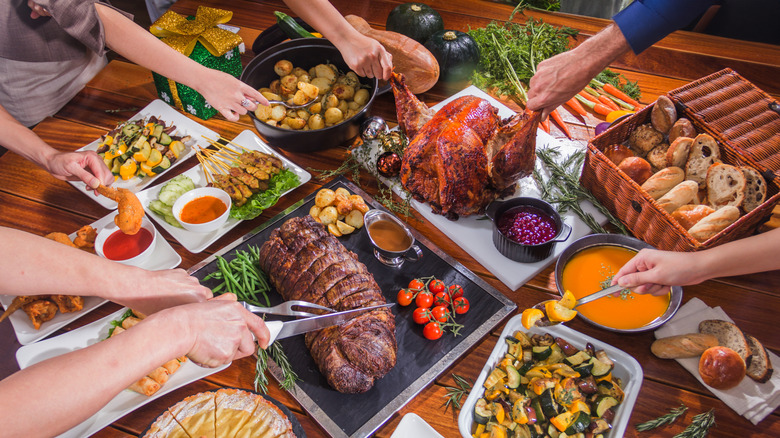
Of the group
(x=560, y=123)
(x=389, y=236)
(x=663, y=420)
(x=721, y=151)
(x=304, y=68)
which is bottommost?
(x=663, y=420)

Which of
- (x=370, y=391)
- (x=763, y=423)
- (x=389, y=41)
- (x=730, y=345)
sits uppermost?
(x=389, y=41)

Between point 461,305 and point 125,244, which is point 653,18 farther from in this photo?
point 125,244

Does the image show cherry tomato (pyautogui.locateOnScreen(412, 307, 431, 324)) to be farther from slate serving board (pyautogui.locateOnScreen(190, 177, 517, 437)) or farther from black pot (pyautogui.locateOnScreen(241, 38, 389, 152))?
black pot (pyautogui.locateOnScreen(241, 38, 389, 152))

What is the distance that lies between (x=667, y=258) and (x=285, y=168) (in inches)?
72.9

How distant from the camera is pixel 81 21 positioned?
7.93 feet

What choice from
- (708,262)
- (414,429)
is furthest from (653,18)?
(414,429)

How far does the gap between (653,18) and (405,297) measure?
66.7 inches

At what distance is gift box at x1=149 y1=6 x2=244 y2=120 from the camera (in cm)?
273

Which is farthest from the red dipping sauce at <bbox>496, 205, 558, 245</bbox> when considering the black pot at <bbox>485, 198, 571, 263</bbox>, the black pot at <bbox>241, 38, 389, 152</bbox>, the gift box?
the gift box

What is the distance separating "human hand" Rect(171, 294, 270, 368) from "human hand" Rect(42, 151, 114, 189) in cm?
122

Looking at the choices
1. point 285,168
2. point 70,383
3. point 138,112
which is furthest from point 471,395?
point 138,112

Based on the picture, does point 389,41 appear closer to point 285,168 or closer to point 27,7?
point 285,168

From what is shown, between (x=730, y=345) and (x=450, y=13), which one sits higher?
(x=450, y=13)

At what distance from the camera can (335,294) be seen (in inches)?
78.2
